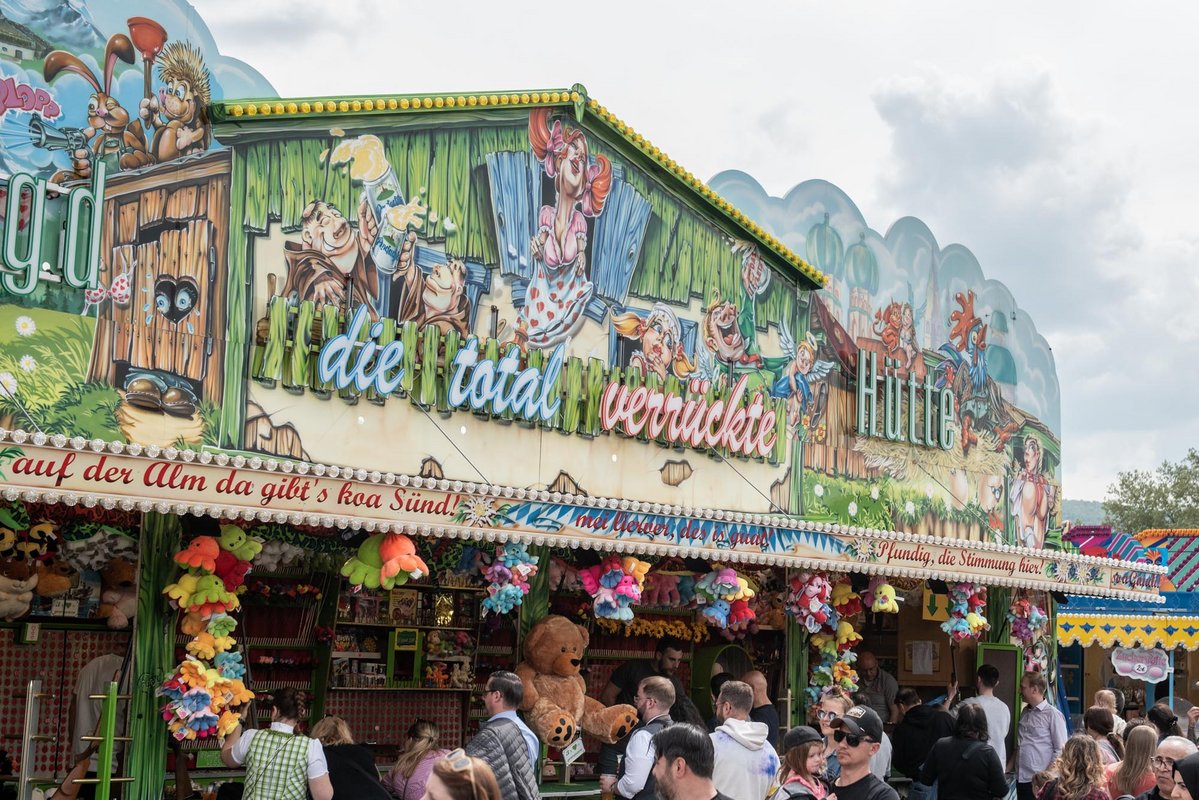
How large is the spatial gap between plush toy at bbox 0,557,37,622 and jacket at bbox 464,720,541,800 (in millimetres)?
4848

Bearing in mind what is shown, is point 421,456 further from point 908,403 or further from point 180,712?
point 908,403

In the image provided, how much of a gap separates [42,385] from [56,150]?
174 centimetres

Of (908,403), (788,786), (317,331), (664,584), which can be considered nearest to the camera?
(788,786)

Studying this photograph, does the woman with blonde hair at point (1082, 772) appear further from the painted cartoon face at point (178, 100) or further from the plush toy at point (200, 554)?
the painted cartoon face at point (178, 100)

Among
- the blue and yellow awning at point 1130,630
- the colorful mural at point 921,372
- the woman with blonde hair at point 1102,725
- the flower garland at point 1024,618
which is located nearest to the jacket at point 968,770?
the woman with blonde hair at point 1102,725

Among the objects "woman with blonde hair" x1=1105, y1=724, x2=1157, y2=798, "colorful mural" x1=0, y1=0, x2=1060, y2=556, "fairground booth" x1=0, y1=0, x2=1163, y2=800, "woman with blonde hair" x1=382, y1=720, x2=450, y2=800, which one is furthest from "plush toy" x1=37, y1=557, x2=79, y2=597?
"woman with blonde hair" x1=1105, y1=724, x2=1157, y2=798

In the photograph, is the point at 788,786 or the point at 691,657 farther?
the point at 691,657

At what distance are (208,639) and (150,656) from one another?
1.79 ft

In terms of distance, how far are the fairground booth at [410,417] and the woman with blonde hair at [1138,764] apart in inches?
196

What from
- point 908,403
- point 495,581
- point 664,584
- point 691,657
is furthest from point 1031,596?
point 495,581

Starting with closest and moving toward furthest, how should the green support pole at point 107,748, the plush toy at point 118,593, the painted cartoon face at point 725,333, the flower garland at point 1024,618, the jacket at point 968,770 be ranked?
the green support pole at point 107,748 → the jacket at point 968,770 → the plush toy at point 118,593 → the painted cartoon face at point 725,333 → the flower garland at point 1024,618

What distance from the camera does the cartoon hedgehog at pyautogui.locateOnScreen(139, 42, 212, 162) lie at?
11.0 m

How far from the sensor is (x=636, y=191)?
14891 mm

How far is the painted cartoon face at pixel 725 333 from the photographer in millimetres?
15539
